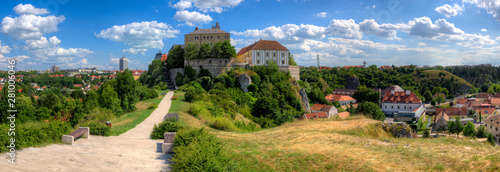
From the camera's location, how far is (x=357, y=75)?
108 meters

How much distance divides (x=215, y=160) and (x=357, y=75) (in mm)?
108844

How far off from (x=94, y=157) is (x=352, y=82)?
10131 centimetres

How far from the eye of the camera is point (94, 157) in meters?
7.96

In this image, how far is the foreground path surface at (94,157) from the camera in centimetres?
693

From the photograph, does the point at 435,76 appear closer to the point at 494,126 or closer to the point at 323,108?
the point at 494,126

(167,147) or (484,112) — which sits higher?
(167,147)

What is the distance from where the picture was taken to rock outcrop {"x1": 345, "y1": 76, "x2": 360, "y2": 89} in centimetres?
10054

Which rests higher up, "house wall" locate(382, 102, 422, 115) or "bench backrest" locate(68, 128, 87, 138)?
"bench backrest" locate(68, 128, 87, 138)

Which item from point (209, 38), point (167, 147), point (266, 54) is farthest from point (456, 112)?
point (167, 147)

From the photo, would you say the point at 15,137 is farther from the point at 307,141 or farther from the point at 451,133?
the point at 451,133

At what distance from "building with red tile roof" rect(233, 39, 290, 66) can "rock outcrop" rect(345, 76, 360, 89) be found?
57.4 meters

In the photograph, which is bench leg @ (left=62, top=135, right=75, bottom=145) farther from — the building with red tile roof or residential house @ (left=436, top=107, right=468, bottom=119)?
residential house @ (left=436, top=107, right=468, bottom=119)

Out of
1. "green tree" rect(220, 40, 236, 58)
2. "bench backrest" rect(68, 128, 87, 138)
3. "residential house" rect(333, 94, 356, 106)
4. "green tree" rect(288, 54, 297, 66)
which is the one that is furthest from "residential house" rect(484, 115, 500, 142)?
"bench backrest" rect(68, 128, 87, 138)

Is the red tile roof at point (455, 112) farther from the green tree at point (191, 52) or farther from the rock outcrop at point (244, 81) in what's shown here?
the green tree at point (191, 52)
